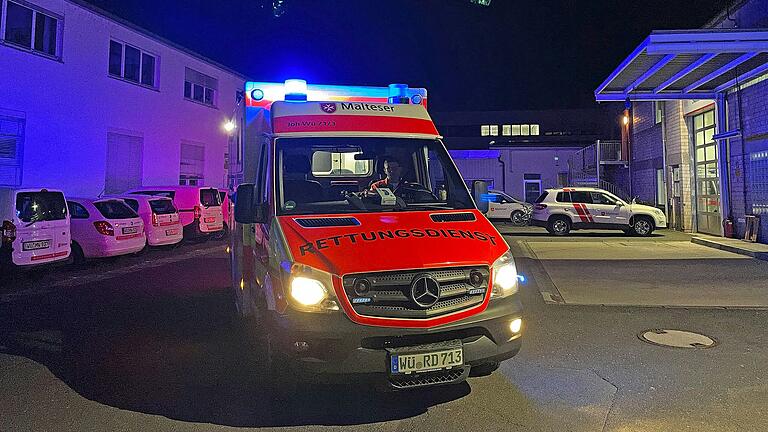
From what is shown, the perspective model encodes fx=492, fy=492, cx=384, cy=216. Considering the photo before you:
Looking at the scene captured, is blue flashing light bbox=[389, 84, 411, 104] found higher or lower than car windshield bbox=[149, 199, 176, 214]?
higher

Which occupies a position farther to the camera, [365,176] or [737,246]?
[737,246]

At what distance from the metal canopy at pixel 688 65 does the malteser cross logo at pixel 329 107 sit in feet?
31.9

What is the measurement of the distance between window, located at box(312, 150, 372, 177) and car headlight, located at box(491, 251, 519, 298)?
6.61ft

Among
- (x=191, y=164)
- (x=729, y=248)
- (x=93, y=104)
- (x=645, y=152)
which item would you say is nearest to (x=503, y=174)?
(x=645, y=152)

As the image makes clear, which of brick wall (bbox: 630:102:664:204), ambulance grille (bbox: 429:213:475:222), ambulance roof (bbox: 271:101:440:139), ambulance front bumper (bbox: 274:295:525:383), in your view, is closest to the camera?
ambulance front bumper (bbox: 274:295:525:383)

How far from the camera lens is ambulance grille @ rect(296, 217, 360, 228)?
4.00 meters

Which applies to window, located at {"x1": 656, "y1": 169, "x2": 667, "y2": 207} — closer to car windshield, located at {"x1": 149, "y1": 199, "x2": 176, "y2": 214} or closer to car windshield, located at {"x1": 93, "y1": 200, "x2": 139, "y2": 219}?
car windshield, located at {"x1": 149, "y1": 199, "x2": 176, "y2": 214}

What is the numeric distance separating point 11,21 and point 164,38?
6.83 m

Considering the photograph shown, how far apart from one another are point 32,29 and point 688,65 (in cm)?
2013

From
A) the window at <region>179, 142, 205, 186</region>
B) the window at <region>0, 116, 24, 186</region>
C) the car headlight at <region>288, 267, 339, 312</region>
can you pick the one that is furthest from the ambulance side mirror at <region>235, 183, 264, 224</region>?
the window at <region>179, 142, 205, 186</region>

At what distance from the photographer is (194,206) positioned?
50.6 feet

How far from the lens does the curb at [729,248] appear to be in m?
11.8

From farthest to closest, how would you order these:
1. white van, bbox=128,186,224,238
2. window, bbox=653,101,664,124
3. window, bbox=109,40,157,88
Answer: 1. window, bbox=653,101,664,124
2. window, bbox=109,40,157,88
3. white van, bbox=128,186,224,238

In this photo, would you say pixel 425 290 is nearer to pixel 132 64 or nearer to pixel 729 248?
pixel 729 248
